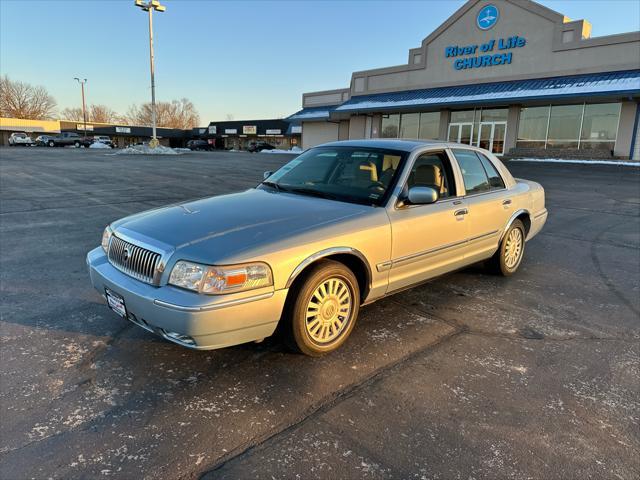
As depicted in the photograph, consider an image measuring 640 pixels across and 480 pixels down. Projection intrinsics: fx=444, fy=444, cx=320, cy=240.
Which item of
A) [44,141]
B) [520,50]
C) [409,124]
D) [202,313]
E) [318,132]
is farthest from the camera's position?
[44,141]

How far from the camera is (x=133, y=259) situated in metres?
3.21

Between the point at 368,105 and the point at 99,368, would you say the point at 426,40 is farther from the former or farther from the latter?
the point at 99,368

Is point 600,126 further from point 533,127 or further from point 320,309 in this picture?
point 320,309

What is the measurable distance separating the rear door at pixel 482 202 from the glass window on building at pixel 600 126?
24.6m

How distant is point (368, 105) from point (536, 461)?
34251mm

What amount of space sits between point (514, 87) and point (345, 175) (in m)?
27.0

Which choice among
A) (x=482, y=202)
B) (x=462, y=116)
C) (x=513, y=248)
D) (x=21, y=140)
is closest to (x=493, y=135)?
(x=462, y=116)

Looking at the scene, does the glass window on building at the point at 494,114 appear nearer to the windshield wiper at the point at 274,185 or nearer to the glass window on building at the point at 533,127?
the glass window on building at the point at 533,127

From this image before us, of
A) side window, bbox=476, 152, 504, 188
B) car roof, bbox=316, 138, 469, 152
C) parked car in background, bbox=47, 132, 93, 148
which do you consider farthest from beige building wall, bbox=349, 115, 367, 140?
parked car in background, bbox=47, 132, 93, 148

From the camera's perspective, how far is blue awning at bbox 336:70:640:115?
2247 centimetres

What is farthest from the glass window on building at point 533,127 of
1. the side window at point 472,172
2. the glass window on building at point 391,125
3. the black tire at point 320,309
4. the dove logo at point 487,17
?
the black tire at point 320,309

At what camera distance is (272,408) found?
276cm

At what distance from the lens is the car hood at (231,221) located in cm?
301

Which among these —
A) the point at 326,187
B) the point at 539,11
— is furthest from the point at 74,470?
the point at 539,11
